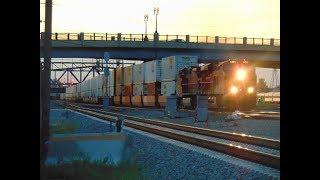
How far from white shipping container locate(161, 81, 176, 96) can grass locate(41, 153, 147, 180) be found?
23435mm

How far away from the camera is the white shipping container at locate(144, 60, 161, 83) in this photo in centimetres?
3388

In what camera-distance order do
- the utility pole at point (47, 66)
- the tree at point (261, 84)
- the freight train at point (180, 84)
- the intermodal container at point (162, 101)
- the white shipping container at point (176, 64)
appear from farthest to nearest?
Answer: the intermodal container at point (162, 101), the white shipping container at point (176, 64), the tree at point (261, 84), the freight train at point (180, 84), the utility pole at point (47, 66)

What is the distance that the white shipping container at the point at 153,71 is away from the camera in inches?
1334

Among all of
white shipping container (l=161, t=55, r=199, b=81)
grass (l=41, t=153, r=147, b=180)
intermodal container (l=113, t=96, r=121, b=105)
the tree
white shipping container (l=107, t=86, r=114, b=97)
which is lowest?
grass (l=41, t=153, r=147, b=180)

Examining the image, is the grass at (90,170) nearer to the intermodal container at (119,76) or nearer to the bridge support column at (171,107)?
the bridge support column at (171,107)

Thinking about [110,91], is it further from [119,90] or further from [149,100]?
[149,100]

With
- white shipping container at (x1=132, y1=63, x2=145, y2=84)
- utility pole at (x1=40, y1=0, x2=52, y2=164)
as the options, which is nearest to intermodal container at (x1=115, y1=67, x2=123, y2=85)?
white shipping container at (x1=132, y1=63, x2=145, y2=84)

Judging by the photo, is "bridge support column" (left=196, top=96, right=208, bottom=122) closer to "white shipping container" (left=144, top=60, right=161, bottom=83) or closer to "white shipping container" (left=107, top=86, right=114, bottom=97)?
"white shipping container" (left=144, top=60, right=161, bottom=83)

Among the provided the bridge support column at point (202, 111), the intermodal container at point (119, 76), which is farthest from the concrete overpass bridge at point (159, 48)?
the bridge support column at point (202, 111)

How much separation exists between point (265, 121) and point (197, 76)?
9430 mm
